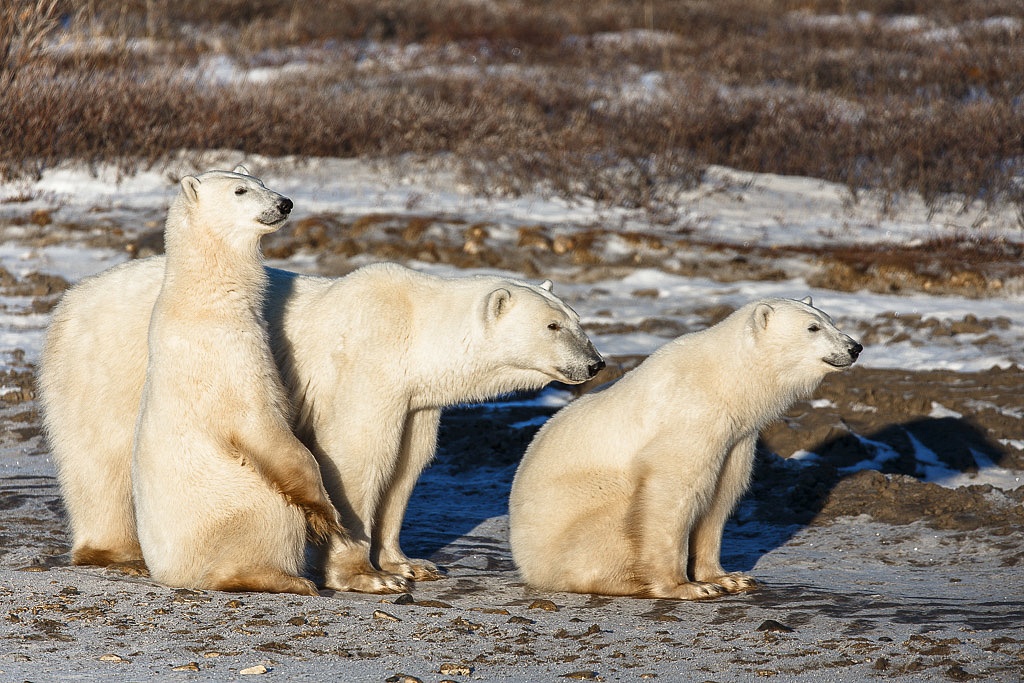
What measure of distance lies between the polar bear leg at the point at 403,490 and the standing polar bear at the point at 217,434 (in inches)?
25.3

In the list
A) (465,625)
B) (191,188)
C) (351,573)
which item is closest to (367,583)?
(351,573)

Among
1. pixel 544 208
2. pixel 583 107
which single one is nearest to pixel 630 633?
pixel 544 208

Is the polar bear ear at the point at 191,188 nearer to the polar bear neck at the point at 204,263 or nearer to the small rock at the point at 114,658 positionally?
the polar bear neck at the point at 204,263

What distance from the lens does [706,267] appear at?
11148 mm

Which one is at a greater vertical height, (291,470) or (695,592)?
(291,470)

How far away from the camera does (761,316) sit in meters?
5.38

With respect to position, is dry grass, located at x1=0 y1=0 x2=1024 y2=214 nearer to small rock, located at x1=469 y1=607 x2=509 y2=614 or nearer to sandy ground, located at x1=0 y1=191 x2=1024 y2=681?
sandy ground, located at x1=0 y1=191 x2=1024 y2=681

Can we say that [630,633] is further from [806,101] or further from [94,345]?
[806,101]

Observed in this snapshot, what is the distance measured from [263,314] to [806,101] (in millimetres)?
13589

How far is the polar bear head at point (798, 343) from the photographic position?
17.5 feet

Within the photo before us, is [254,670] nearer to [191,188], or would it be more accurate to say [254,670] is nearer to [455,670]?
[455,670]

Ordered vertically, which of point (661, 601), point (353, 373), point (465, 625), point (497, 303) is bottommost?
point (661, 601)

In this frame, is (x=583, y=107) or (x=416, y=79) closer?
(x=583, y=107)

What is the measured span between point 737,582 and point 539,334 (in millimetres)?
1399
